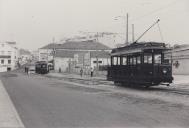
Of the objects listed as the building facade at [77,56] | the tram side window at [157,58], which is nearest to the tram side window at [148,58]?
the tram side window at [157,58]

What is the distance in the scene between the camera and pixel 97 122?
11.5 meters

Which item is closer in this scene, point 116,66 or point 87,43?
point 116,66

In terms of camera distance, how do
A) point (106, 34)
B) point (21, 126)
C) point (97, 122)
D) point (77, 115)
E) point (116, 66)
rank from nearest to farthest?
point (21, 126) → point (97, 122) → point (77, 115) → point (116, 66) → point (106, 34)

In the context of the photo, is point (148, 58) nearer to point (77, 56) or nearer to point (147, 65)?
point (147, 65)

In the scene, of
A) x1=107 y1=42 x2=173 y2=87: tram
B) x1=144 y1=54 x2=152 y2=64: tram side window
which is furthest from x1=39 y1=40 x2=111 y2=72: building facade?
x1=144 y1=54 x2=152 y2=64: tram side window

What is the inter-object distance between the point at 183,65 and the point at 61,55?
75042 millimetres

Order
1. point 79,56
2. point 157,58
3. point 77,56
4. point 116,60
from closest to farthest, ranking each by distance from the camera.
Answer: point 157,58, point 116,60, point 79,56, point 77,56

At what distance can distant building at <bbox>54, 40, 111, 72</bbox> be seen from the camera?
82.8 m

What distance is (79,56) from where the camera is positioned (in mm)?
82125

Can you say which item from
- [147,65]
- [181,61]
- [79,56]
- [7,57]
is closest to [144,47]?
[147,65]

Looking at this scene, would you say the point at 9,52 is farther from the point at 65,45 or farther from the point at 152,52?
the point at 152,52

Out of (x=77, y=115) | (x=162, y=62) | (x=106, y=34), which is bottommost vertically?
(x=77, y=115)

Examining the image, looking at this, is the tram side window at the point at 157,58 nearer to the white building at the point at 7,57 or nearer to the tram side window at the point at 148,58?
the tram side window at the point at 148,58

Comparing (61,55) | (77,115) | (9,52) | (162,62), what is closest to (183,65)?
(162,62)
